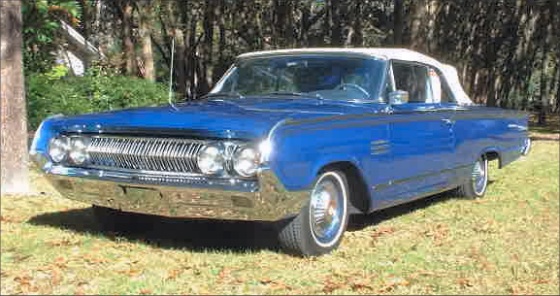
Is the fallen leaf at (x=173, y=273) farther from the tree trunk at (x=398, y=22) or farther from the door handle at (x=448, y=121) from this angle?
the tree trunk at (x=398, y=22)

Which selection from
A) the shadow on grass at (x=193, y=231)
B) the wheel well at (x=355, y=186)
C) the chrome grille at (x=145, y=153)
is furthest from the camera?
the shadow on grass at (x=193, y=231)

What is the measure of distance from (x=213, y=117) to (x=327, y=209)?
1206 millimetres

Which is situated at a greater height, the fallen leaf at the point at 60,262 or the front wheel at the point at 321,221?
the front wheel at the point at 321,221

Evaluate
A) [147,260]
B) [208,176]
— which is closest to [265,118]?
[208,176]

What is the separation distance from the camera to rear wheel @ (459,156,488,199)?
916 cm

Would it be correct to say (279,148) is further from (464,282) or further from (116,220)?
(116,220)

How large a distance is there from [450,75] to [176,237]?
3893mm

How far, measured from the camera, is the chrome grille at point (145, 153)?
5547 millimetres

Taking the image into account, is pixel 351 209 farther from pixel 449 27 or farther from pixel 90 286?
pixel 449 27

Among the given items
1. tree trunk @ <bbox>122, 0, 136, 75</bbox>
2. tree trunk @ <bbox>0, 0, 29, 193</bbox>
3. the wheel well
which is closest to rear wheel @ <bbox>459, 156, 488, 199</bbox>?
the wheel well

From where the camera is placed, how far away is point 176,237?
22.0 ft

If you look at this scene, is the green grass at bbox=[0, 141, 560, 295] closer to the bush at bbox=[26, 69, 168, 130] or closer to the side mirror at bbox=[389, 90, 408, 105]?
the side mirror at bbox=[389, 90, 408, 105]

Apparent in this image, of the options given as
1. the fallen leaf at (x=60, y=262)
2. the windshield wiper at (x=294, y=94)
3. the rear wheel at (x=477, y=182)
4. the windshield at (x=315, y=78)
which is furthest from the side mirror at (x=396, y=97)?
the fallen leaf at (x=60, y=262)

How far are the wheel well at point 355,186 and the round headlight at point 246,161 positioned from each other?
37.9 inches
